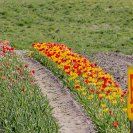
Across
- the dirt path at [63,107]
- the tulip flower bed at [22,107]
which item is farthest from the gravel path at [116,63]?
the tulip flower bed at [22,107]

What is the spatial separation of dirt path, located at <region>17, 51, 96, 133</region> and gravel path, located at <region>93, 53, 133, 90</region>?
1.84 metres

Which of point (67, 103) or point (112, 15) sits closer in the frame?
point (67, 103)

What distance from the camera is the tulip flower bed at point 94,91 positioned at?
9031 millimetres

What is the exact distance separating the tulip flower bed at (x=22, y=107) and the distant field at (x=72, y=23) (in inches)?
291

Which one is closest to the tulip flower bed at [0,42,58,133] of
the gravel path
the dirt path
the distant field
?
the dirt path

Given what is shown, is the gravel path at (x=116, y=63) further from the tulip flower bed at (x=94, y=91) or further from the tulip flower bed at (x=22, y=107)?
the tulip flower bed at (x=22, y=107)

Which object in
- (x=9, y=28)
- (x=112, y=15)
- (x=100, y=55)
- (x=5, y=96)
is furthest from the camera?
(x=112, y=15)

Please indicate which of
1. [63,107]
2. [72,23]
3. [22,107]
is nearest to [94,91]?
[63,107]

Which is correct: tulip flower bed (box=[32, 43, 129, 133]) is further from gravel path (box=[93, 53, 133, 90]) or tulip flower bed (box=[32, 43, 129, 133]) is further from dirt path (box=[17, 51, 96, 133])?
gravel path (box=[93, 53, 133, 90])

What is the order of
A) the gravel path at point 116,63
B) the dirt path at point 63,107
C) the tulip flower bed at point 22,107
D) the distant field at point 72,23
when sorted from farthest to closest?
the distant field at point 72,23 < the gravel path at point 116,63 < the dirt path at point 63,107 < the tulip flower bed at point 22,107

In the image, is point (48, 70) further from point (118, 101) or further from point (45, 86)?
point (118, 101)

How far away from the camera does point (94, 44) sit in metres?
21.1

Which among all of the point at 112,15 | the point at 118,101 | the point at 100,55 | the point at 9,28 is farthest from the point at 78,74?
the point at 112,15

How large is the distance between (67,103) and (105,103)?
4.24ft
